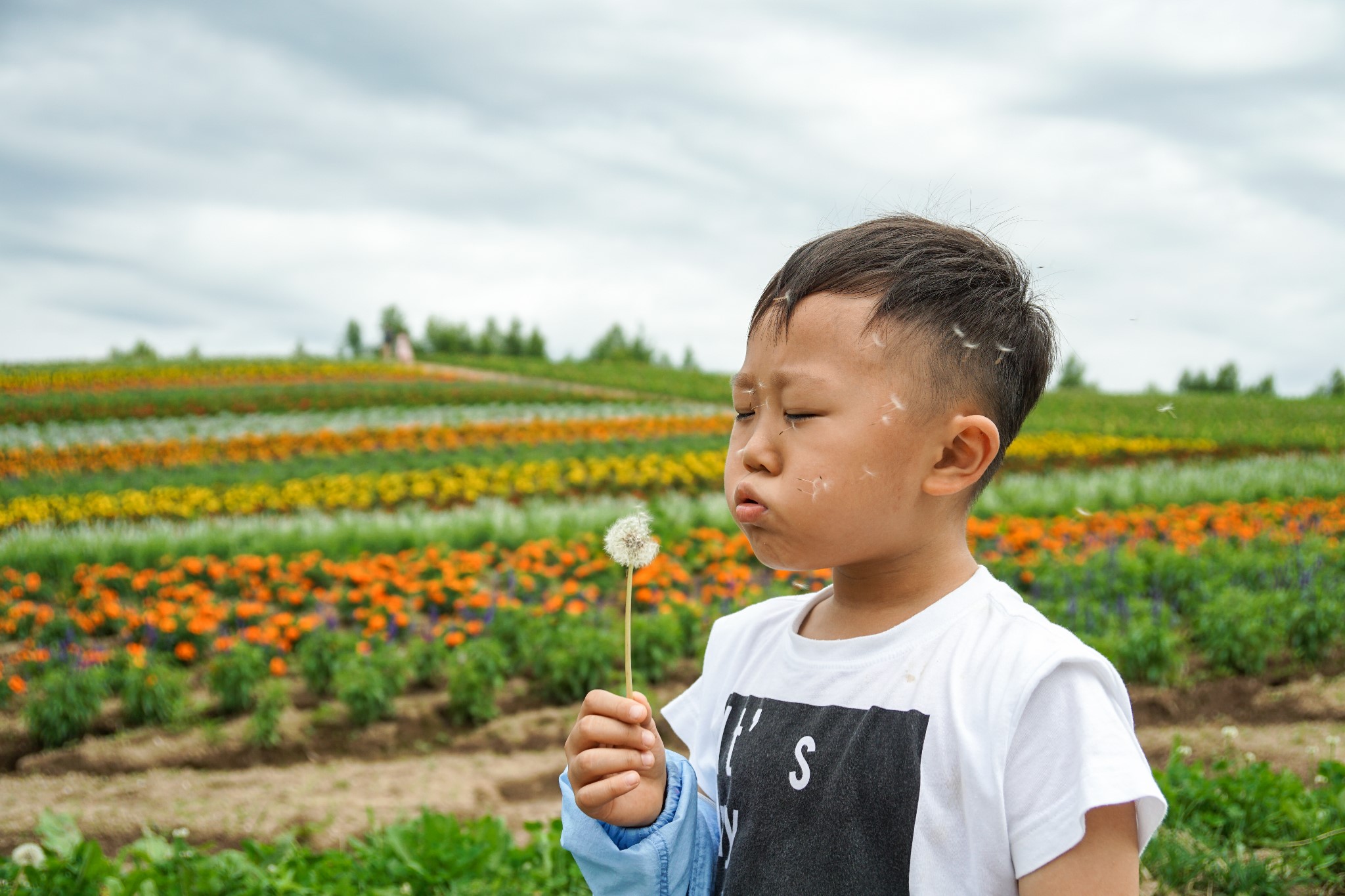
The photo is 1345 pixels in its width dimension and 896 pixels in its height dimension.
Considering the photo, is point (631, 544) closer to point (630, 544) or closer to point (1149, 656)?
point (630, 544)

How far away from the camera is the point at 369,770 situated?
13.9ft

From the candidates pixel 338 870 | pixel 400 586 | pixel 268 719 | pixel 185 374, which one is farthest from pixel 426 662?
pixel 185 374

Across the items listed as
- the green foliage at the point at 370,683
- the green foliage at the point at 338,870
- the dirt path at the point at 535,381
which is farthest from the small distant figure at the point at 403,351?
the green foliage at the point at 338,870

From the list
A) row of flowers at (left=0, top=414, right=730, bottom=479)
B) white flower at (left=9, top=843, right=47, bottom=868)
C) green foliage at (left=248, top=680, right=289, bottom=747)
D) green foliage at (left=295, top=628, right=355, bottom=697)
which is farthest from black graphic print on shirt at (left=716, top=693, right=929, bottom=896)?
row of flowers at (left=0, top=414, right=730, bottom=479)

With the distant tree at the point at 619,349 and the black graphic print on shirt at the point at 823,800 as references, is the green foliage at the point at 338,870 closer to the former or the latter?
the black graphic print on shirt at the point at 823,800

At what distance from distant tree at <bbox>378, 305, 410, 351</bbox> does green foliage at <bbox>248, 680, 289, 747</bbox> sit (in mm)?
33701

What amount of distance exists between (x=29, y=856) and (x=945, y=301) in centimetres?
308

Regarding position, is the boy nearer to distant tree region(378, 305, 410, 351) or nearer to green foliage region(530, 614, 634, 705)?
green foliage region(530, 614, 634, 705)

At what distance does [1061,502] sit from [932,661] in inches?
319

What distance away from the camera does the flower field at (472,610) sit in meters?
2.77

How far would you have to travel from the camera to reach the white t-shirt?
1.01 m

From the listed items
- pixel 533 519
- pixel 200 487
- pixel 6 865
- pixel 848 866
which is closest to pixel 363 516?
pixel 533 519

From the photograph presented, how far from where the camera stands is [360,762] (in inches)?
173

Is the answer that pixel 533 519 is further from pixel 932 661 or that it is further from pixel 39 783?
pixel 932 661
